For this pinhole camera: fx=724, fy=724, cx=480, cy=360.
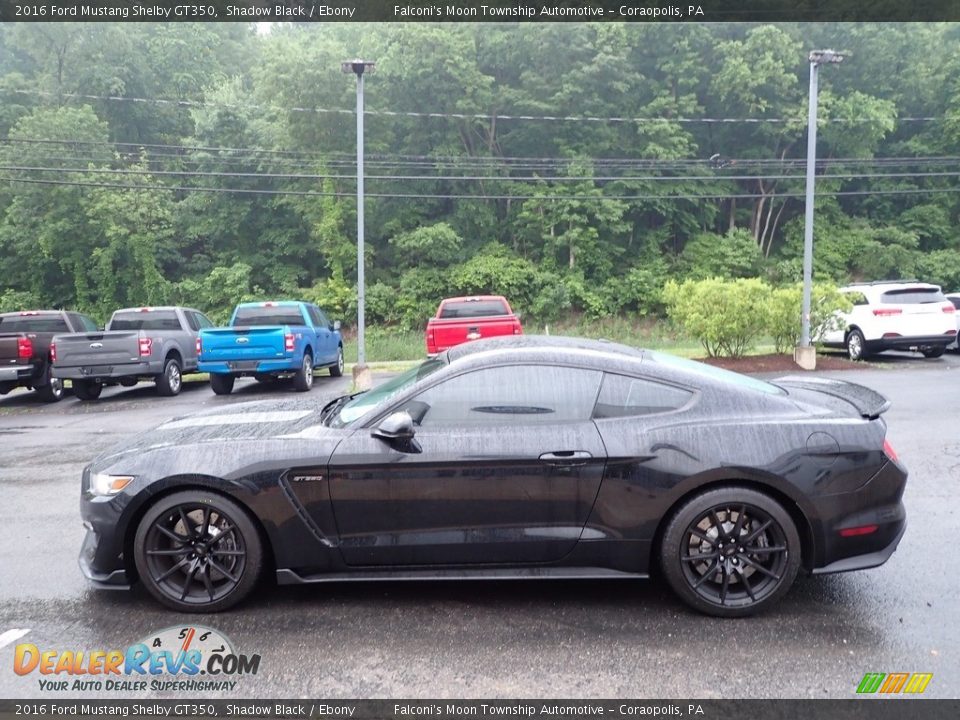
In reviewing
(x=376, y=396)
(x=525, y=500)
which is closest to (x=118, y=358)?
(x=376, y=396)

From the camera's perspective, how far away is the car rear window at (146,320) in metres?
15.5

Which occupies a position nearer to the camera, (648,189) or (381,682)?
(381,682)

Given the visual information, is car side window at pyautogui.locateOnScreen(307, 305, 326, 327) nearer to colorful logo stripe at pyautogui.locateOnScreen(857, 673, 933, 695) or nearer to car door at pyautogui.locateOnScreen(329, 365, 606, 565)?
car door at pyautogui.locateOnScreen(329, 365, 606, 565)

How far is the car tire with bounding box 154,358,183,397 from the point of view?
14.2m

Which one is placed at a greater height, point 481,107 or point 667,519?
point 481,107

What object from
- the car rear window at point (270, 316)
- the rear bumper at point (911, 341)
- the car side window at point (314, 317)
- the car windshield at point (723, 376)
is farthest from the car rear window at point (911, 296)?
the car windshield at point (723, 376)

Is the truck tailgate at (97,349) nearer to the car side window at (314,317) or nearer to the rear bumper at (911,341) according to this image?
the car side window at (314,317)

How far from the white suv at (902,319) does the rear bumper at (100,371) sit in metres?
14.7

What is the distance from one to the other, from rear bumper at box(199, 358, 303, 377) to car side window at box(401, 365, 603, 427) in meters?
10.1

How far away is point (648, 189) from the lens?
130ft

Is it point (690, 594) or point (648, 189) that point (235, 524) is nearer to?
point (690, 594)

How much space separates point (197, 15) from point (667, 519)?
9207mm

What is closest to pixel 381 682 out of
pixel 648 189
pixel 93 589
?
pixel 93 589

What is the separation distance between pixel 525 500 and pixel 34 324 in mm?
14697
